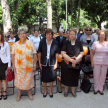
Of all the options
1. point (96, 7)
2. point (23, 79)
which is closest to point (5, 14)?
point (23, 79)

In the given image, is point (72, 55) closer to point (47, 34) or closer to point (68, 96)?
point (47, 34)

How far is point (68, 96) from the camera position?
381 cm

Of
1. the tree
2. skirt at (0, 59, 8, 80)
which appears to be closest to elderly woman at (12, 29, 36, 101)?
skirt at (0, 59, 8, 80)

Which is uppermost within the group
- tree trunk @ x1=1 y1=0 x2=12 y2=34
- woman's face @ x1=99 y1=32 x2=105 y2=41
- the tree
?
the tree

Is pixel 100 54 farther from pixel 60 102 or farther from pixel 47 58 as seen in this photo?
→ pixel 60 102

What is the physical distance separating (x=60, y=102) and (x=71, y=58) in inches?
46.2

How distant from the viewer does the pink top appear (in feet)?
12.0

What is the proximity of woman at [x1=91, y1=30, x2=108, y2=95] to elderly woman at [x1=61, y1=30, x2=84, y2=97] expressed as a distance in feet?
1.59

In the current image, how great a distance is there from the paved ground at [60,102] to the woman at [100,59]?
35 cm

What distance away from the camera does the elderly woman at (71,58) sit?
345cm

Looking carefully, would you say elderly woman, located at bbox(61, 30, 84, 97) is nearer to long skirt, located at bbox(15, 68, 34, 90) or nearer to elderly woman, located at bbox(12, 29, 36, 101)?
elderly woman, located at bbox(12, 29, 36, 101)

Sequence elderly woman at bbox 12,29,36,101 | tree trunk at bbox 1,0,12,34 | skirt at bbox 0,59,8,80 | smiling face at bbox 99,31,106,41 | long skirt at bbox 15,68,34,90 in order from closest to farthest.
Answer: elderly woman at bbox 12,29,36,101 < long skirt at bbox 15,68,34,90 < skirt at bbox 0,59,8,80 < smiling face at bbox 99,31,106,41 < tree trunk at bbox 1,0,12,34

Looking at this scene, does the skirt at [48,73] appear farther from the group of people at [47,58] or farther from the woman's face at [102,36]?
the woman's face at [102,36]

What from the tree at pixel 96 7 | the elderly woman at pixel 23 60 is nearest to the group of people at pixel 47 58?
the elderly woman at pixel 23 60
